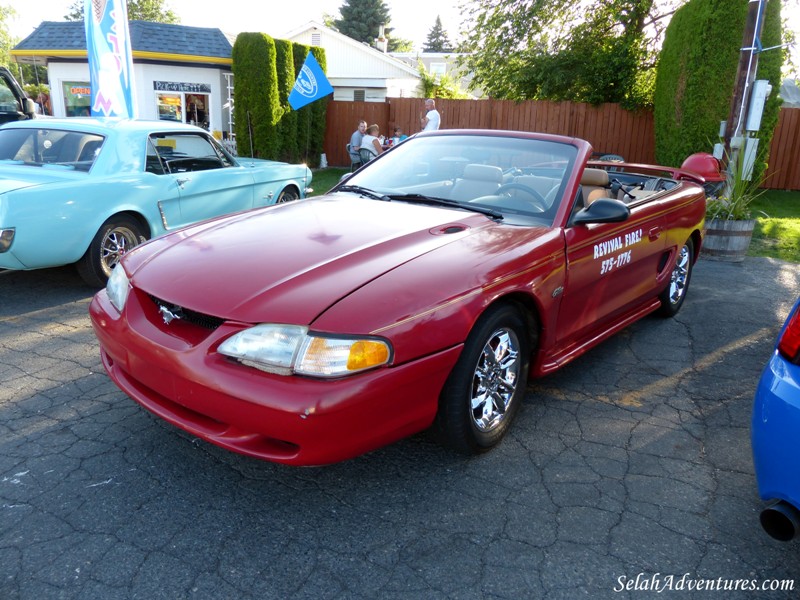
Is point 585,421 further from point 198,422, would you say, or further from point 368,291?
point 198,422

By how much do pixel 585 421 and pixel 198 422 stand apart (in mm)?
2068

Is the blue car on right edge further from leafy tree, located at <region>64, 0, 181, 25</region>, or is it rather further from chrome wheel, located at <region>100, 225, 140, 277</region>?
leafy tree, located at <region>64, 0, 181, 25</region>

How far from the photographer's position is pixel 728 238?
24.9 feet

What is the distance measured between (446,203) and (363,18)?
55.4m

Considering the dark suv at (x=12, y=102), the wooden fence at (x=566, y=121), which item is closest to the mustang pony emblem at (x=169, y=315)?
the dark suv at (x=12, y=102)

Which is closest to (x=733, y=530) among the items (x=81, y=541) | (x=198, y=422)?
(x=198, y=422)

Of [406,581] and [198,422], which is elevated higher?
[198,422]

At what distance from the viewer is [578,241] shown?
11.3ft

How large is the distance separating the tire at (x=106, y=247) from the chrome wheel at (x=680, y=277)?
4619 mm

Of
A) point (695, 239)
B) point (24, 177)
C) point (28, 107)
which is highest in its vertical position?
point (28, 107)

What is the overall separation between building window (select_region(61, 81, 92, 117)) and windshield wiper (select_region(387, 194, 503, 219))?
19.6 m

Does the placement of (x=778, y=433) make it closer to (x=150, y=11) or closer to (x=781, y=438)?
(x=781, y=438)

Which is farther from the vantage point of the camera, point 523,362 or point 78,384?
point 78,384

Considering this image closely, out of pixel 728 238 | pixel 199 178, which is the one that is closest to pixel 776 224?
pixel 728 238
